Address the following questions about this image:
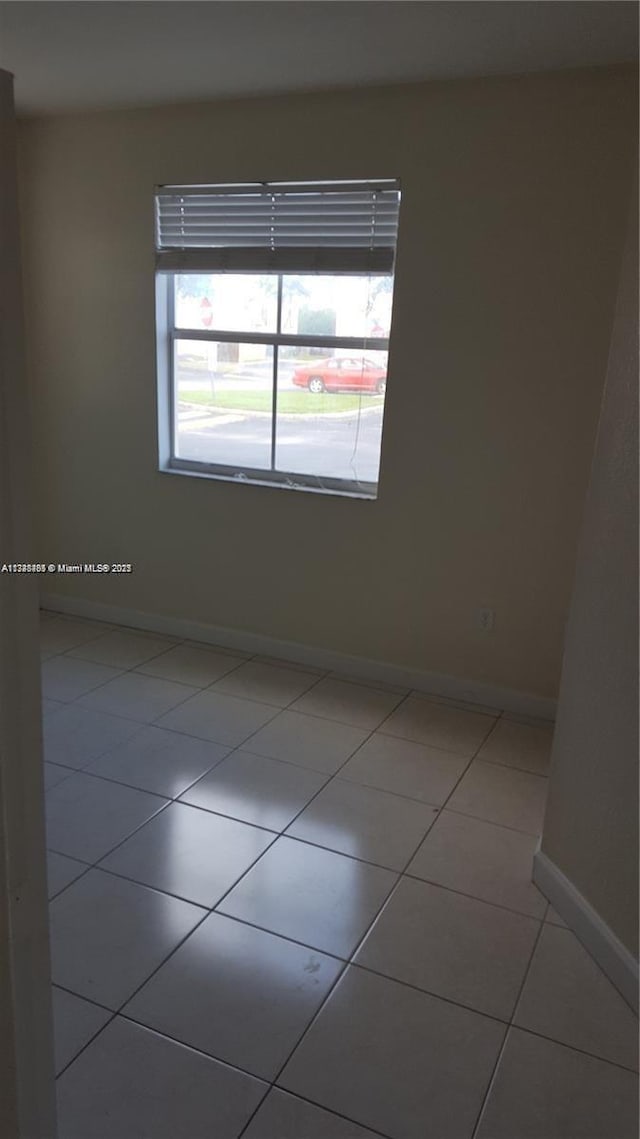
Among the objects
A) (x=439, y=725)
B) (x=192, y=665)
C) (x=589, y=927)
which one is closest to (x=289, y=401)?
(x=192, y=665)

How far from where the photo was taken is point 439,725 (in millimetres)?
3156

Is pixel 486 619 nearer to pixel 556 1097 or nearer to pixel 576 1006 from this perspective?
pixel 576 1006

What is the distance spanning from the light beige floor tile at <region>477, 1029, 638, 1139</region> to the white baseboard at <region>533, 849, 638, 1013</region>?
0.22 meters

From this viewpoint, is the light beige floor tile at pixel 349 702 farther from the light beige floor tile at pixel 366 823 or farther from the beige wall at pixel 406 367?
the light beige floor tile at pixel 366 823

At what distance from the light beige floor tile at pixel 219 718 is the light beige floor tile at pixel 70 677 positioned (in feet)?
1.49

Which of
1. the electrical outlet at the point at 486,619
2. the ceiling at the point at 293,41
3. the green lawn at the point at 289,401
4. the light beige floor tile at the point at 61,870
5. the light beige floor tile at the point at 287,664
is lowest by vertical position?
the light beige floor tile at the point at 61,870

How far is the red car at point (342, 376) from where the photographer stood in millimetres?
3301

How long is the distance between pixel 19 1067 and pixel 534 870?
5.22 feet

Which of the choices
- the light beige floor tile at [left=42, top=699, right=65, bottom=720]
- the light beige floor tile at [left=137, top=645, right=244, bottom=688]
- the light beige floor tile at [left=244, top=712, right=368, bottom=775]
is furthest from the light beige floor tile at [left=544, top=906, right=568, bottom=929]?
the light beige floor tile at [left=42, top=699, right=65, bottom=720]

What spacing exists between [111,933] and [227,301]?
2.65 metres

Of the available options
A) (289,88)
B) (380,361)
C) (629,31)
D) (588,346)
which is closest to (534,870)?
(588,346)

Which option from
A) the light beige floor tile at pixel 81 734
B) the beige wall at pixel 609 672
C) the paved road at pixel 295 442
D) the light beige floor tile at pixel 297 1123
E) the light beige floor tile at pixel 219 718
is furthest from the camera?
the paved road at pixel 295 442

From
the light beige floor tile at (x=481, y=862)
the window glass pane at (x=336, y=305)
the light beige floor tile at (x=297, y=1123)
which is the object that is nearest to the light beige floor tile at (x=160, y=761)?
the light beige floor tile at (x=481, y=862)

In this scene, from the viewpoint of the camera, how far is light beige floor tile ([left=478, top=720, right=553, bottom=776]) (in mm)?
2900
